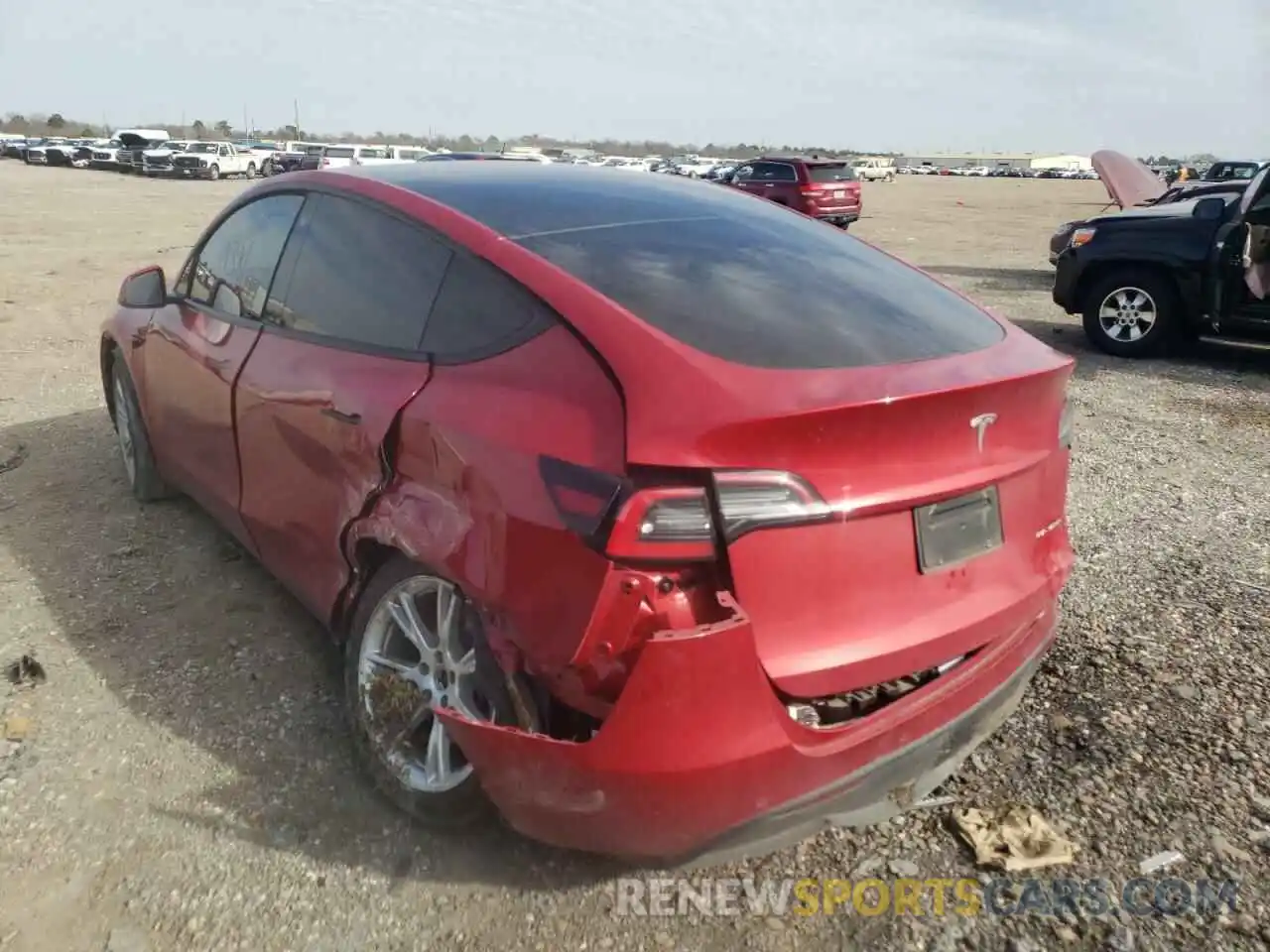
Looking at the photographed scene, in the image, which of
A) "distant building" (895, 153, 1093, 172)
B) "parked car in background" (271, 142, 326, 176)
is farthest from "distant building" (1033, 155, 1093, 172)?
"parked car in background" (271, 142, 326, 176)

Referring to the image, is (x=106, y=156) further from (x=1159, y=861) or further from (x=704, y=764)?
(x=1159, y=861)

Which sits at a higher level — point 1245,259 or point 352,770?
point 1245,259

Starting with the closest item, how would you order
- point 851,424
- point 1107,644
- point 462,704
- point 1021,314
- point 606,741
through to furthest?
point 606,741, point 851,424, point 462,704, point 1107,644, point 1021,314

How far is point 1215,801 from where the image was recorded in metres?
2.70

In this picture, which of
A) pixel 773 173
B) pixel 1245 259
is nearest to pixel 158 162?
pixel 773 173

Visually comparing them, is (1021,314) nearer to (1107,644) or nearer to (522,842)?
(1107,644)

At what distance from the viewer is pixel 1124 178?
12023 mm

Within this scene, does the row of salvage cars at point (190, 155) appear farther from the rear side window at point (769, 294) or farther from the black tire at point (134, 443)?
the rear side window at point (769, 294)

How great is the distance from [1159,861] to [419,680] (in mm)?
1924

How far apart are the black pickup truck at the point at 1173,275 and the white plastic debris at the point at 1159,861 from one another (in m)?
6.82

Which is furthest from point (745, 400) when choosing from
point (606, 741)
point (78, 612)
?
point (78, 612)

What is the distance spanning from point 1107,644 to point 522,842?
2232 mm

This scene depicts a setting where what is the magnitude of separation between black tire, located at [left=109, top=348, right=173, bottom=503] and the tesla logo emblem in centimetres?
376

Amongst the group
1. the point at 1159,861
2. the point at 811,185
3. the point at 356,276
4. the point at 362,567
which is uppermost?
the point at 811,185
